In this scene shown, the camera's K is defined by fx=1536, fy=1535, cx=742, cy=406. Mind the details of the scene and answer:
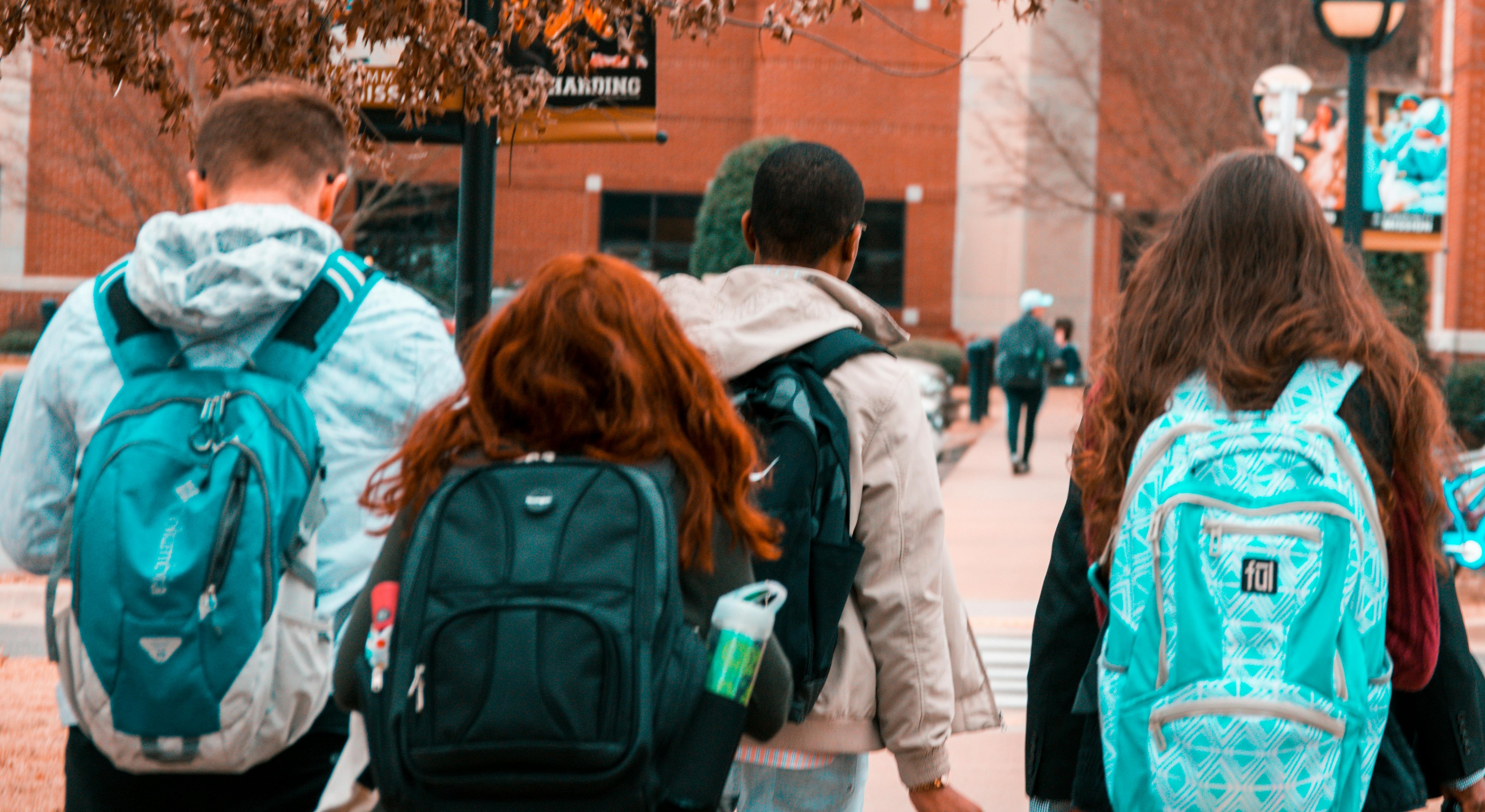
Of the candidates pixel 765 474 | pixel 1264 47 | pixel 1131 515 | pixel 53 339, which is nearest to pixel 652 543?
pixel 765 474

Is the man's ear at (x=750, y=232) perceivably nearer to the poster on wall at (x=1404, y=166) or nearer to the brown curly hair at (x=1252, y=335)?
the brown curly hair at (x=1252, y=335)

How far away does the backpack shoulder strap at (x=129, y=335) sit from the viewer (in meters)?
2.49

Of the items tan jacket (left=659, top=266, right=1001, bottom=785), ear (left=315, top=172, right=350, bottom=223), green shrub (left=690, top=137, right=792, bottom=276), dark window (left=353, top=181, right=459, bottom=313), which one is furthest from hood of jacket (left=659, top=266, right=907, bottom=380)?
dark window (left=353, top=181, right=459, bottom=313)

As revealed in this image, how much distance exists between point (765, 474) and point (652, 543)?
46cm

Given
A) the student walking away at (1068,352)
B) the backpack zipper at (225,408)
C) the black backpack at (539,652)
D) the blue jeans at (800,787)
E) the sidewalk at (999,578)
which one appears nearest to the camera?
the black backpack at (539,652)

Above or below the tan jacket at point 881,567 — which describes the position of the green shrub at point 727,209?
above

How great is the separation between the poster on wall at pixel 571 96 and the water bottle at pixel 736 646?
10.0 feet

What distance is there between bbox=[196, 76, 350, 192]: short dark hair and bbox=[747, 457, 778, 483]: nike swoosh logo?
3.17ft

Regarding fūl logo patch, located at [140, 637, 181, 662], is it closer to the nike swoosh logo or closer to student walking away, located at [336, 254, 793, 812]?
student walking away, located at [336, 254, 793, 812]

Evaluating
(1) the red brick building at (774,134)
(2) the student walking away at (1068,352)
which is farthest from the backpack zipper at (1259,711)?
(1) the red brick building at (774,134)

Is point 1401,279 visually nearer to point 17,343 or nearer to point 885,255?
point 885,255

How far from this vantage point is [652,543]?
2.18 meters

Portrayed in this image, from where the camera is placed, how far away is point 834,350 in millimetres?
2855

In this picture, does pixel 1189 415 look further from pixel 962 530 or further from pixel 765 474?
pixel 962 530
